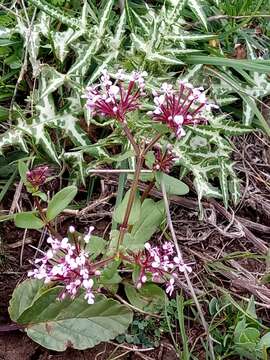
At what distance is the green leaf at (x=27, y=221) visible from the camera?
151cm

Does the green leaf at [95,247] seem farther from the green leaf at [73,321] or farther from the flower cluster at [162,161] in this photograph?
the flower cluster at [162,161]

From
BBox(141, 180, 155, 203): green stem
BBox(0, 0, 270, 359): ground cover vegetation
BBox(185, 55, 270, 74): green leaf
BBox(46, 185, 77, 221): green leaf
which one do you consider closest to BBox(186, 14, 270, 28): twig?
BBox(0, 0, 270, 359): ground cover vegetation

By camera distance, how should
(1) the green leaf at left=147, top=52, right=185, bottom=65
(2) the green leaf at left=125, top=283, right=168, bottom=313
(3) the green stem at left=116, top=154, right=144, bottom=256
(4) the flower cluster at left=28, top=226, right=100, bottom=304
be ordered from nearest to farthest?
(4) the flower cluster at left=28, top=226, right=100, bottom=304 < (3) the green stem at left=116, top=154, right=144, bottom=256 < (2) the green leaf at left=125, top=283, right=168, bottom=313 < (1) the green leaf at left=147, top=52, right=185, bottom=65

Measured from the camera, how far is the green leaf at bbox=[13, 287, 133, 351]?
1529mm

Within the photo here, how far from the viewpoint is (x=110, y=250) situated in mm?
1511

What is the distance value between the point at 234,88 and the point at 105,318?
0.67 m

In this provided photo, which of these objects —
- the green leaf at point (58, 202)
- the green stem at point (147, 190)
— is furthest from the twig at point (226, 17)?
the green leaf at point (58, 202)

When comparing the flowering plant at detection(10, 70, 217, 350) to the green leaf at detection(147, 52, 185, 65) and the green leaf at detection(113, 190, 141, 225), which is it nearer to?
the green leaf at detection(113, 190, 141, 225)

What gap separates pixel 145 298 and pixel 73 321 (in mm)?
166

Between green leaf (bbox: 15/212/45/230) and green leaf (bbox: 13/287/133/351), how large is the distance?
0.15 metres

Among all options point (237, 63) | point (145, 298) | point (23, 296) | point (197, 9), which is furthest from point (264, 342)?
point (197, 9)

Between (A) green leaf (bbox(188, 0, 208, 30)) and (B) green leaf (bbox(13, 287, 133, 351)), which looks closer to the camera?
(B) green leaf (bbox(13, 287, 133, 351))

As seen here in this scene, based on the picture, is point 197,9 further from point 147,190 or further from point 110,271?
point 110,271

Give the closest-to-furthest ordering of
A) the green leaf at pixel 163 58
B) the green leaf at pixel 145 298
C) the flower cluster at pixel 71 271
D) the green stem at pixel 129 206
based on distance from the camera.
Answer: the flower cluster at pixel 71 271 < the green stem at pixel 129 206 < the green leaf at pixel 145 298 < the green leaf at pixel 163 58
